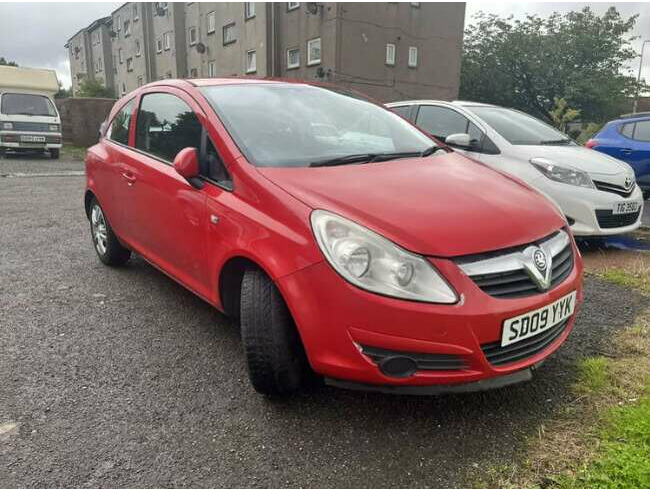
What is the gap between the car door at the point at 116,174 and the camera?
3.85 meters

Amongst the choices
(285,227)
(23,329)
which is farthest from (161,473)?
(23,329)

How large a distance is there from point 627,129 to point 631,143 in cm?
31

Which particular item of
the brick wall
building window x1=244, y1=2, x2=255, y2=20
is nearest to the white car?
the brick wall

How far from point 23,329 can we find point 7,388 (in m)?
0.77

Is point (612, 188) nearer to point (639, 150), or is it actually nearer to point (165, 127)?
point (639, 150)

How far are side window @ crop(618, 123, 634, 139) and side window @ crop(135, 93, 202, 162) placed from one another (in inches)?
290

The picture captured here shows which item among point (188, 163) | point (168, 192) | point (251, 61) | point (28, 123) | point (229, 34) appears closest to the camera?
point (188, 163)

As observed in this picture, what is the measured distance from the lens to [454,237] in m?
2.08

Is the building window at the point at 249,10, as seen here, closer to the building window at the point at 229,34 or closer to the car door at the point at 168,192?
the building window at the point at 229,34

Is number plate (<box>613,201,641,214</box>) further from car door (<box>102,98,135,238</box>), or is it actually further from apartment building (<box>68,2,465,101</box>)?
apartment building (<box>68,2,465,101</box>)

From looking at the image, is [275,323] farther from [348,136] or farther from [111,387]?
[348,136]

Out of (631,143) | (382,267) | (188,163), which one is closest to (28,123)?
(188,163)

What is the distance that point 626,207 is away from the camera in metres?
4.83

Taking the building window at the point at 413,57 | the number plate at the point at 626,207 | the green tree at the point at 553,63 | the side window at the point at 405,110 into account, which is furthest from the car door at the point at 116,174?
the green tree at the point at 553,63
